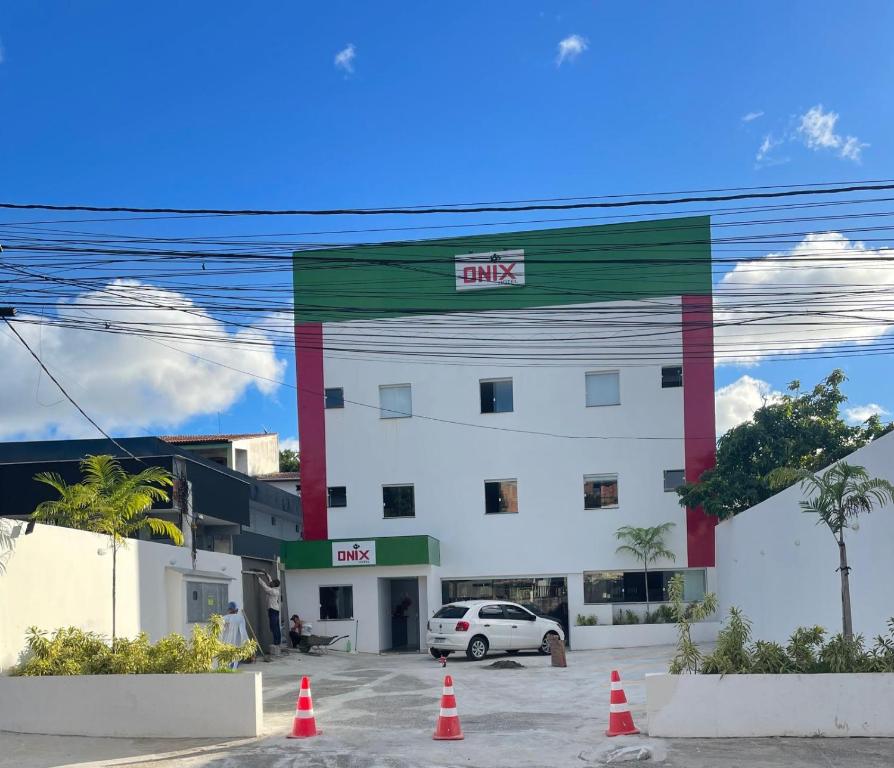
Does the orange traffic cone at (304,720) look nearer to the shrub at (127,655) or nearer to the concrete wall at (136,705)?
the concrete wall at (136,705)

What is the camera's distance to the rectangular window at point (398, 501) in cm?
3375

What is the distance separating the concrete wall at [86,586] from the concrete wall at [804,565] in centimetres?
1076

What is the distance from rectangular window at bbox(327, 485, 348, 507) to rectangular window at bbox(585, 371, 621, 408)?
8.27 m

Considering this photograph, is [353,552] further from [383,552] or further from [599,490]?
[599,490]

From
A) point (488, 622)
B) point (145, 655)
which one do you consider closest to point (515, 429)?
point (488, 622)

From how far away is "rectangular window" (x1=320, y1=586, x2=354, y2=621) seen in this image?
32625 mm

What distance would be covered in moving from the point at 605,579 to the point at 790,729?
69.9ft

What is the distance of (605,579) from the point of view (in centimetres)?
3253

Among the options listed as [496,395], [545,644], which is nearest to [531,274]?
[496,395]

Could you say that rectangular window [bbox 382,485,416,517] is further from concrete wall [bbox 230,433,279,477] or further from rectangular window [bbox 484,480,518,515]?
concrete wall [bbox 230,433,279,477]

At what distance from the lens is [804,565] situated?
17.8m

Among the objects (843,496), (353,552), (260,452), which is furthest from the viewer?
(260,452)

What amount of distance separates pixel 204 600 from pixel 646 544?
1539 centimetres

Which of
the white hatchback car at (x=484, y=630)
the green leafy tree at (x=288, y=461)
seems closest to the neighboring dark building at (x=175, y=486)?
the white hatchback car at (x=484, y=630)
